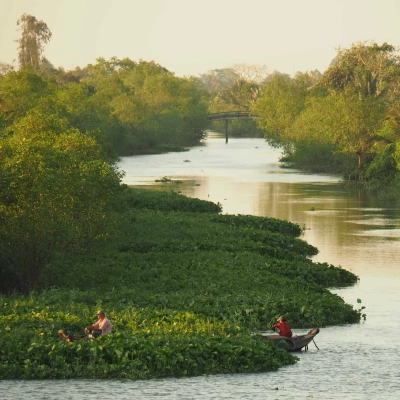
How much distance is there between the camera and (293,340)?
30.6 m

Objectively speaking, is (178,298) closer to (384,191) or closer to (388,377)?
(388,377)

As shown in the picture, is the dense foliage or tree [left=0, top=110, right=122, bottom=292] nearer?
tree [left=0, top=110, right=122, bottom=292]

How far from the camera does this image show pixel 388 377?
28.5m

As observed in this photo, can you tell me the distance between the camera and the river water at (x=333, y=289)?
26.5 m

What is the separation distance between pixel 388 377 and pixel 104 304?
1087 centimetres

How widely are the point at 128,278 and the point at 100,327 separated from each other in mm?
11449

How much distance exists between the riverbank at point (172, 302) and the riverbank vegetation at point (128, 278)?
0.05m

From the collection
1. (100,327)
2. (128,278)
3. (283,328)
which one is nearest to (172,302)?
(128,278)

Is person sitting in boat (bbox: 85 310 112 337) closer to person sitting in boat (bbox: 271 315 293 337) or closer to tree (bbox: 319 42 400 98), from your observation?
person sitting in boat (bbox: 271 315 293 337)

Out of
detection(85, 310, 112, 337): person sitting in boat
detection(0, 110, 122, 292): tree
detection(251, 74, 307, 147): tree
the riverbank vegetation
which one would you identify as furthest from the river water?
detection(251, 74, 307, 147): tree

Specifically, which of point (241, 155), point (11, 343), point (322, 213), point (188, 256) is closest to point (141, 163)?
point (241, 155)

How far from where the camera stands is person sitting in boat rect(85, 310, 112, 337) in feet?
94.2

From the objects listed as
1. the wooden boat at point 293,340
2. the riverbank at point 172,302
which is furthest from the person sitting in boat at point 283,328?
the riverbank at point 172,302

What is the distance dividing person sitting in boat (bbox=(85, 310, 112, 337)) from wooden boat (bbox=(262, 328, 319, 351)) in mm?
4916
